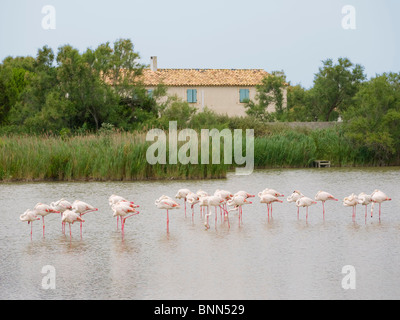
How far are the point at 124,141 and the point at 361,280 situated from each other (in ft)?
62.7

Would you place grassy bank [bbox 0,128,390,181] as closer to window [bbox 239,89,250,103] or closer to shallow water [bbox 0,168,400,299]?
shallow water [bbox 0,168,400,299]

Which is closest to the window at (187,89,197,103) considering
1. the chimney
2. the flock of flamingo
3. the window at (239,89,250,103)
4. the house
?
the house

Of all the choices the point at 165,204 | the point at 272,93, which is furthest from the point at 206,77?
the point at 165,204

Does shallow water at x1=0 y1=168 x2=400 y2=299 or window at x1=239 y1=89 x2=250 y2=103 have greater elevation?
window at x1=239 y1=89 x2=250 y2=103

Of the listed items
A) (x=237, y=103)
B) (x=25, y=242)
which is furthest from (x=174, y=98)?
(x=25, y=242)

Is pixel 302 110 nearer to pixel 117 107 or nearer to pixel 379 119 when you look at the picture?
pixel 379 119

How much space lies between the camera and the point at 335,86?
168 ft

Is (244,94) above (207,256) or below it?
above

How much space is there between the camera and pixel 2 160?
86.4ft

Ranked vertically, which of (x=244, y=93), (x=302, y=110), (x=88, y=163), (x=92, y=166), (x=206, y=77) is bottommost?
(x=92, y=166)

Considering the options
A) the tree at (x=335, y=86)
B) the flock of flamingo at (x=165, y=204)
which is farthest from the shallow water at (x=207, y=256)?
the tree at (x=335, y=86)

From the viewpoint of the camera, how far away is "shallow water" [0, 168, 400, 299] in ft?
28.2

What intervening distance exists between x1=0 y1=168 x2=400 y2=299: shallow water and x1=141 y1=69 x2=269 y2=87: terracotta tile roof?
138 ft

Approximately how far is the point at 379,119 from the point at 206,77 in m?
26.8
